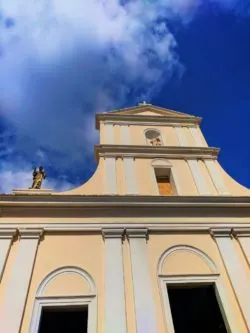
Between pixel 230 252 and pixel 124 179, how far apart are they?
13.4 ft

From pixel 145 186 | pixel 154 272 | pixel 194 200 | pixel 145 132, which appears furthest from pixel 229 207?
pixel 145 132

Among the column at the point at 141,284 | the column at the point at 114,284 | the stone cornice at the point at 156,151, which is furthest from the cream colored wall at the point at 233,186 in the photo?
the column at the point at 114,284

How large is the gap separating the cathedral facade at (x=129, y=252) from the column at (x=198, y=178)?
0.13ft

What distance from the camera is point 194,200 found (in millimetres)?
9461

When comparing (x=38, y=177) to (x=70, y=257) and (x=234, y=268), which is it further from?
(x=234, y=268)

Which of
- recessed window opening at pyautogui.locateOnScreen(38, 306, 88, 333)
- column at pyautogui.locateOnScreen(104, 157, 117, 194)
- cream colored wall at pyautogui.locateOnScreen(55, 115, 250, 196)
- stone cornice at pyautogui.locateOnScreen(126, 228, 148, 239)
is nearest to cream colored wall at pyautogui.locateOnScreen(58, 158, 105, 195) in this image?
cream colored wall at pyautogui.locateOnScreen(55, 115, 250, 196)

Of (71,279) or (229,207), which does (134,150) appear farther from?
(71,279)

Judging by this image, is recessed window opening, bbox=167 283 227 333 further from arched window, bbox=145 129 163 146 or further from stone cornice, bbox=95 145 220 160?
arched window, bbox=145 129 163 146

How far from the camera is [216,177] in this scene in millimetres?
10758

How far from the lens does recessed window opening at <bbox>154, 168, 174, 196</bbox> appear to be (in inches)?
420

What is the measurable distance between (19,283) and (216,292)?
16.5 ft

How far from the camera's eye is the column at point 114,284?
6.72m

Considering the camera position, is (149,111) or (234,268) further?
(149,111)

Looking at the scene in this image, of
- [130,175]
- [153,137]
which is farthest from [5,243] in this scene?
[153,137]
